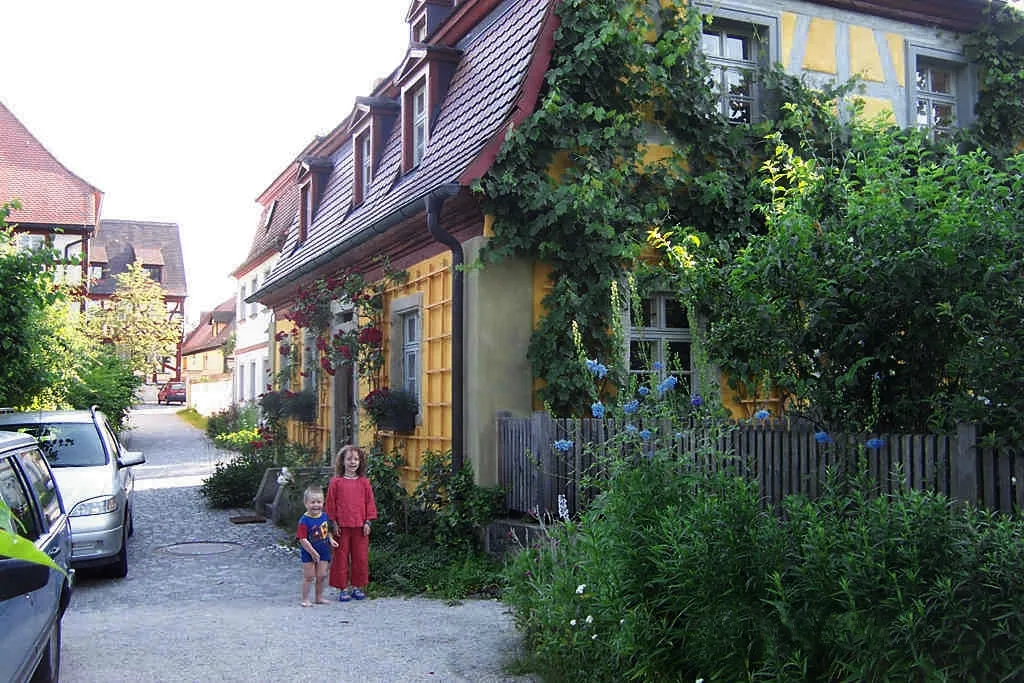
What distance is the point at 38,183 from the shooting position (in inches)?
1491

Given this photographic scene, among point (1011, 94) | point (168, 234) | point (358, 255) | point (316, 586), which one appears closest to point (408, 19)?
point (358, 255)

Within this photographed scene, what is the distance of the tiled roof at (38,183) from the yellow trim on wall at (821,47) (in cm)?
3135

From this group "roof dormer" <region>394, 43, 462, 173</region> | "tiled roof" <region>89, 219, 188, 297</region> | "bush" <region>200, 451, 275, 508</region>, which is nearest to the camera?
"roof dormer" <region>394, 43, 462, 173</region>

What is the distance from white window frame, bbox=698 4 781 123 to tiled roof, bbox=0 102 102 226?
1217 inches

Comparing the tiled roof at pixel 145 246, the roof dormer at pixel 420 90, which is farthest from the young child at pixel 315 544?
the tiled roof at pixel 145 246

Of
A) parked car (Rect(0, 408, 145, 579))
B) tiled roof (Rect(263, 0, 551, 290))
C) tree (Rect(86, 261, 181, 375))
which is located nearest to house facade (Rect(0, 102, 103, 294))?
tree (Rect(86, 261, 181, 375))

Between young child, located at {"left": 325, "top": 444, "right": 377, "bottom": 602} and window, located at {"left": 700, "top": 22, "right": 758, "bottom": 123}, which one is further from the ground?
window, located at {"left": 700, "top": 22, "right": 758, "bottom": 123}

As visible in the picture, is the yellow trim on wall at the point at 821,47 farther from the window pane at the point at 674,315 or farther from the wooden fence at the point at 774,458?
the wooden fence at the point at 774,458

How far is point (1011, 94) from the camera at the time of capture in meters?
12.1

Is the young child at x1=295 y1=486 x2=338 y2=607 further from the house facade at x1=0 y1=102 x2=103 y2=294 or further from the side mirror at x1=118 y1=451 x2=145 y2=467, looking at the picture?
the house facade at x1=0 y1=102 x2=103 y2=294

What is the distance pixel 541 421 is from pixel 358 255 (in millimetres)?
5585

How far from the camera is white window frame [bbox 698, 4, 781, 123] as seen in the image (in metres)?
11.2

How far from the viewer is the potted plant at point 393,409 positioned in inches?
447

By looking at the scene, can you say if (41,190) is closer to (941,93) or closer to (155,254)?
(155,254)
